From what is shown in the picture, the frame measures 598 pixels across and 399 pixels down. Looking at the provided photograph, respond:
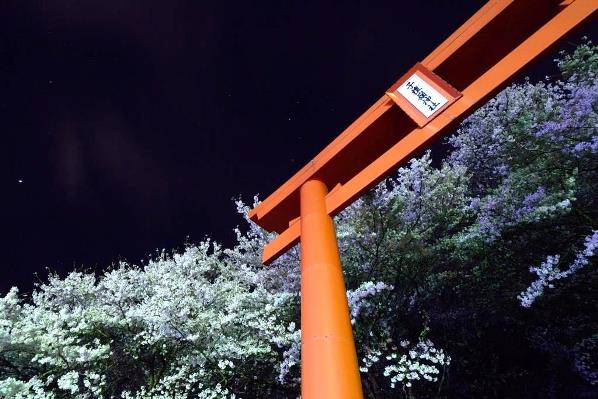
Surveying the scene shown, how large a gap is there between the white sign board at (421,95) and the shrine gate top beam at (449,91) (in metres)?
0.08

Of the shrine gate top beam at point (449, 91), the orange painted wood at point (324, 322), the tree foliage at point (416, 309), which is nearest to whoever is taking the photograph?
the orange painted wood at point (324, 322)

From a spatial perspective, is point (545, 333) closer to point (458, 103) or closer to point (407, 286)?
point (407, 286)

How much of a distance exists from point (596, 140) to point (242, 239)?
1247 centimetres

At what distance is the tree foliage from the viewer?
7.93 metres

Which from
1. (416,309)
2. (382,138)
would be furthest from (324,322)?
(416,309)

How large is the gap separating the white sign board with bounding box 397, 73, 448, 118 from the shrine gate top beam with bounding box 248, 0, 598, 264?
0.08 m

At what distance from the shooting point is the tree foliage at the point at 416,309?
7.93 m

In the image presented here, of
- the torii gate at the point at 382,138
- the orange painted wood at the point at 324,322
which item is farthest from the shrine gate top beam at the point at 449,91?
the orange painted wood at the point at 324,322

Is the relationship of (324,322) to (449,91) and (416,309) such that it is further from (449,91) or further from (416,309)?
(416,309)

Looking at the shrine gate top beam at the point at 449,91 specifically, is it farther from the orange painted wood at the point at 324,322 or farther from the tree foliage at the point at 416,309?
the tree foliage at the point at 416,309

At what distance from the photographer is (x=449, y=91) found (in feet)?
9.71

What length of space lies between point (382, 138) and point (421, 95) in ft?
2.33

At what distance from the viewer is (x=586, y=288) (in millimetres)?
9008

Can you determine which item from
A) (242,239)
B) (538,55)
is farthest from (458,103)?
(242,239)
